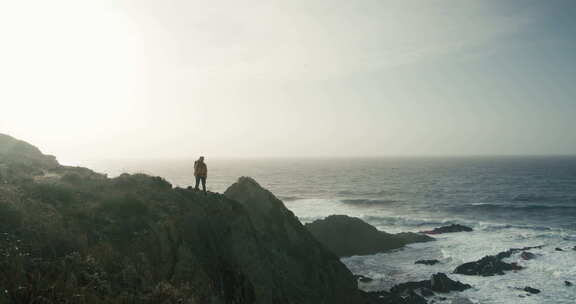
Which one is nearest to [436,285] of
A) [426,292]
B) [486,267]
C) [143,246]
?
[426,292]

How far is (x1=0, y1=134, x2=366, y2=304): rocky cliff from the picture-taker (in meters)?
9.59

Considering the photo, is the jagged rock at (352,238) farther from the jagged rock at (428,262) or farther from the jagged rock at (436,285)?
the jagged rock at (436,285)

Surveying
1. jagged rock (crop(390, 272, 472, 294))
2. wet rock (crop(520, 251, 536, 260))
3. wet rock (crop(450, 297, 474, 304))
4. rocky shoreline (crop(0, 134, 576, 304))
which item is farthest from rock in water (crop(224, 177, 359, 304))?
wet rock (crop(520, 251, 536, 260))

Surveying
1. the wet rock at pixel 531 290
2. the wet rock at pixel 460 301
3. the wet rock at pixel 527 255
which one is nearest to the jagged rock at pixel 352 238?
the wet rock at pixel 527 255

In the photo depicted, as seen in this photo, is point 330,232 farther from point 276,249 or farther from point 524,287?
point 276,249

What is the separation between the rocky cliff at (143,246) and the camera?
9586mm

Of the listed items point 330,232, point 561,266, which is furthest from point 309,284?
point 561,266

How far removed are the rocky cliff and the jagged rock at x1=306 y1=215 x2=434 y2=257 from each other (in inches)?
704

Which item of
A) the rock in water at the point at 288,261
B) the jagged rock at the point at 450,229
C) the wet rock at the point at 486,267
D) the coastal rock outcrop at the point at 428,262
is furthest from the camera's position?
the jagged rock at the point at 450,229

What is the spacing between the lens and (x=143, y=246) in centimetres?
1362

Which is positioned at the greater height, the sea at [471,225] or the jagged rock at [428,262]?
the sea at [471,225]

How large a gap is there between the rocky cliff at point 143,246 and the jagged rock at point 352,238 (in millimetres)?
17881

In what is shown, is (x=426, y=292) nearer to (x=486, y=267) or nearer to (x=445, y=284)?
(x=445, y=284)

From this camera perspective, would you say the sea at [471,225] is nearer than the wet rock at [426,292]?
No
